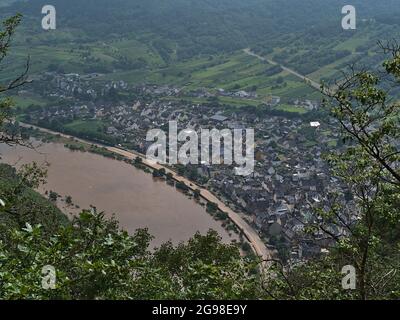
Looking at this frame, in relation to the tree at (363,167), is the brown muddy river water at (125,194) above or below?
above

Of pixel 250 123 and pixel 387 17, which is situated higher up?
pixel 387 17

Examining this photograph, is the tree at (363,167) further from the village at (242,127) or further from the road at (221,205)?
the road at (221,205)

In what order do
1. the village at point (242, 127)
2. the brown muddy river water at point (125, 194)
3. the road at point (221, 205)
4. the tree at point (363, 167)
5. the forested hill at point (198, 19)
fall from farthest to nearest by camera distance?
the forested hill at point (198, 19) < the village at point (242, 127) < the brown muddy river water at point (125, 194) < the road at point (221, 205) < the tree at point (363, 167)

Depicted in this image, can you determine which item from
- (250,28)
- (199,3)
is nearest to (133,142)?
(250,28)

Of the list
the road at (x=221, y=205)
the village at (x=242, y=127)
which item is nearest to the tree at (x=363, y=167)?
the village at (x=242, y=127)

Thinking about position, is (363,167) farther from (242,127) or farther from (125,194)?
(242,127)

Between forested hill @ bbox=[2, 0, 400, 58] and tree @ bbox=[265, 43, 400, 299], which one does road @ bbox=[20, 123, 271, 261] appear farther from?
forested hill @ bbox=[2, 0, 400, 58]
